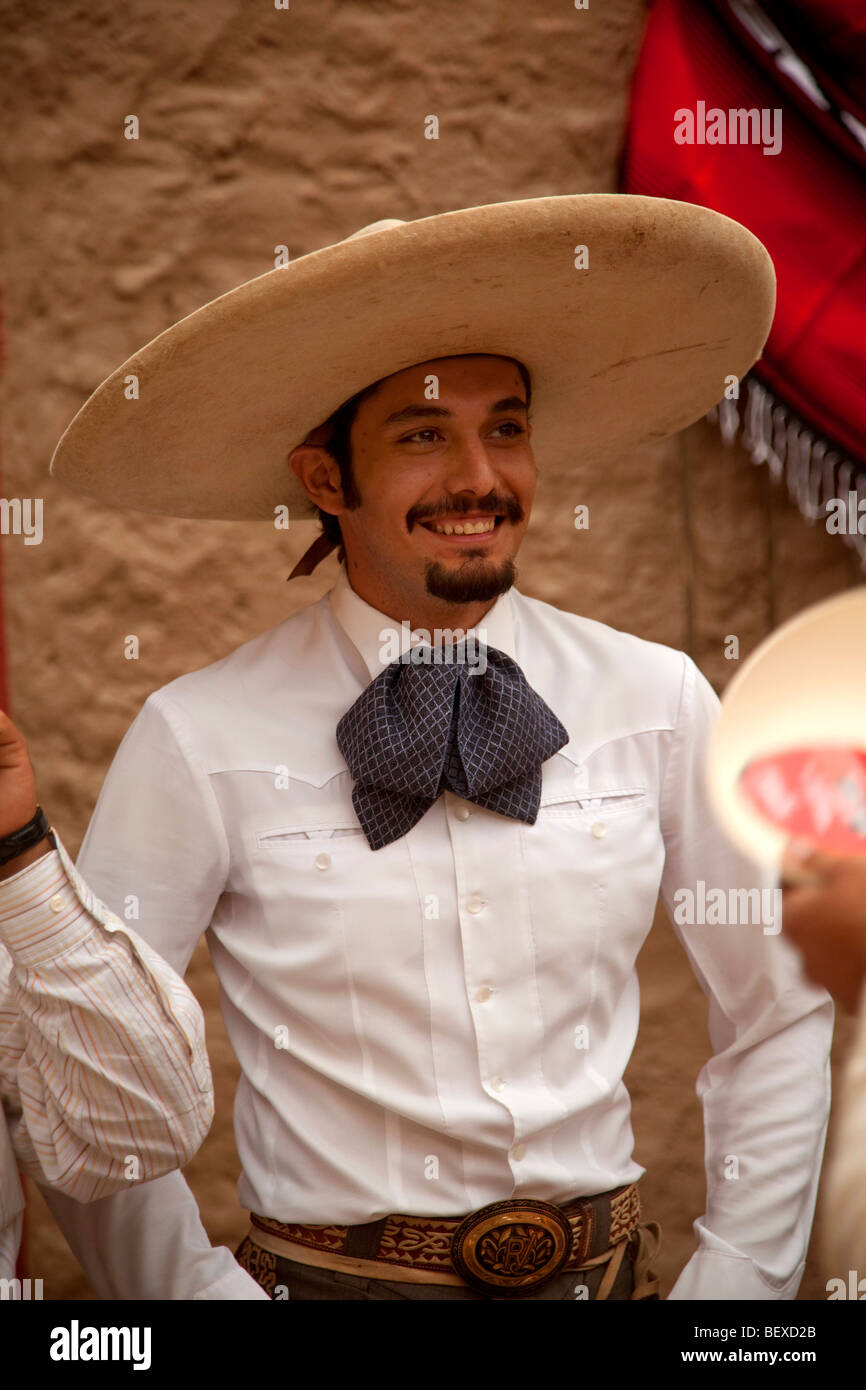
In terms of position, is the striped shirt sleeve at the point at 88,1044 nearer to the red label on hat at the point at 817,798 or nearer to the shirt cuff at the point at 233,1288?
the shirt cuff at the point at 233,1288

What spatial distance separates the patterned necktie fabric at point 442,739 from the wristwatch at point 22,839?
17.3 inches

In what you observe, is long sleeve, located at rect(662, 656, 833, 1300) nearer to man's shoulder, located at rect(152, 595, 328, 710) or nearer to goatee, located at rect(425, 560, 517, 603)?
goatee, located at rect(425, 560, 517, 603)

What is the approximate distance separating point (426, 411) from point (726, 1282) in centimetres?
118

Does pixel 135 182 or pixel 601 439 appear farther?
pixel 135 182

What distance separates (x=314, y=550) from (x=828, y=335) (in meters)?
1.06

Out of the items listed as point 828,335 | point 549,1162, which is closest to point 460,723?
point 549,1162

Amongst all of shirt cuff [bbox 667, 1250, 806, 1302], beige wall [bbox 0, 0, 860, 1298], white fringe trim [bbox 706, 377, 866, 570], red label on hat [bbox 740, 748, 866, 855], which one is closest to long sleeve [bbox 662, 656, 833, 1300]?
shirt cuff [bbox 667, 1250, 806, 1302]

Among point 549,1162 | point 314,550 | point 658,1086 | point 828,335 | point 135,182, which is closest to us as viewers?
point 549,1162

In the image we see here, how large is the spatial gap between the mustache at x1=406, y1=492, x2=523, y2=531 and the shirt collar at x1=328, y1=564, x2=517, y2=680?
0.13 meters

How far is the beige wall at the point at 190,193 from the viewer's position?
2.89 metres

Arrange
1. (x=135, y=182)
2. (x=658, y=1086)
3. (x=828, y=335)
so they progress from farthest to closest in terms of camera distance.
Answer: (x=658, y=1086) < (x=135, y=182) < (x=828, y=335)

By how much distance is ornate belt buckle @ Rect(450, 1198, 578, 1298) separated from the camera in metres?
1.86

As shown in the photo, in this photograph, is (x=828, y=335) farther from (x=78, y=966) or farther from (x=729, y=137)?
(x=78, y=966)

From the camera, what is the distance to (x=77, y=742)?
2.96m
